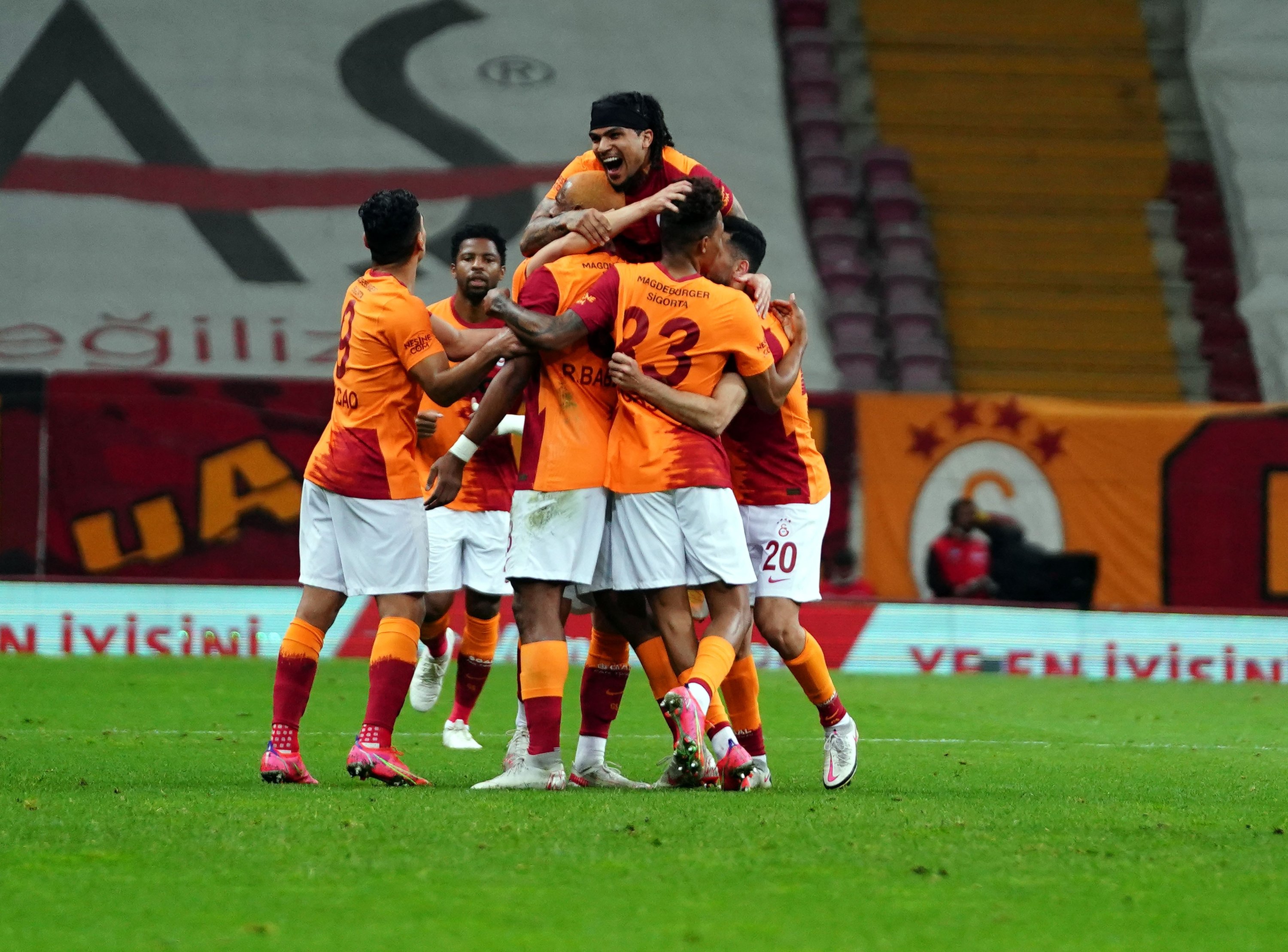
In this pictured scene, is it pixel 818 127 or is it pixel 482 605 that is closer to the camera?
pixel 482 605

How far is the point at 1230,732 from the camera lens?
973 centimetres

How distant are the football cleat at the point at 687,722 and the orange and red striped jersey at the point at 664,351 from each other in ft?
2.65

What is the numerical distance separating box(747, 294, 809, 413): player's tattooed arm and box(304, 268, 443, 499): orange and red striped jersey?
1.20m

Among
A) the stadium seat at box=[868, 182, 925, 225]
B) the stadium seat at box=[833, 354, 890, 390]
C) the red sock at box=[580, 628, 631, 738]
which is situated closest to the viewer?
the red sock at box=[580, 628, 631, 738]

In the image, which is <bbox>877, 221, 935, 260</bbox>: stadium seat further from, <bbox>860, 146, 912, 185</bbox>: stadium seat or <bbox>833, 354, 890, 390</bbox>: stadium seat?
<bbox>833, 354, 890, 390</bbox>: stadium seat

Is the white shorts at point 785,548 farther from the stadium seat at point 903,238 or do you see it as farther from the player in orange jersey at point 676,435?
the stadium seat at point 903,238

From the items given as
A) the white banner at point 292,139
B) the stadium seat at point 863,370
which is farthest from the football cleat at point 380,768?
the stadium seat at point 863,370

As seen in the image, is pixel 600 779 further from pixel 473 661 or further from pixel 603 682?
pixel 473 661

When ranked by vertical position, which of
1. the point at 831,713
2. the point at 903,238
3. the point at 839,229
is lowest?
the point at 831,713

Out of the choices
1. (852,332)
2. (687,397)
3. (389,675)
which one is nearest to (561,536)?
(687,397)

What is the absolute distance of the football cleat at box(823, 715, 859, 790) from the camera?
21.1 feet

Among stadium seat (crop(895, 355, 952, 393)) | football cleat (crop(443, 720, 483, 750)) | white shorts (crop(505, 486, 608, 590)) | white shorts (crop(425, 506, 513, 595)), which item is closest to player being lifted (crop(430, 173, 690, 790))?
white shorts (crop(505, 486, 608, 590))

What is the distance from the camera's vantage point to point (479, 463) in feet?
29.3

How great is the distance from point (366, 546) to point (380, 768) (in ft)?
2.83
